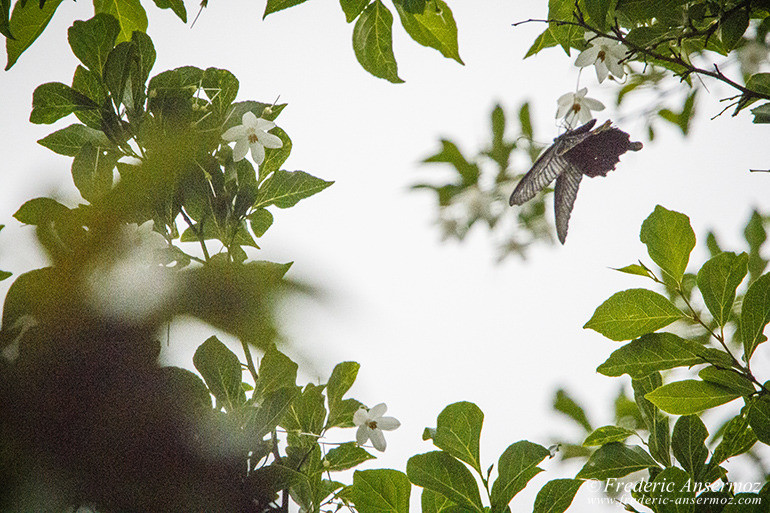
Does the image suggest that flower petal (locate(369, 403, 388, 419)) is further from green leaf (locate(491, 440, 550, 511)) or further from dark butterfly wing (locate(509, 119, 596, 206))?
dark butterfly wing (locate(509, 119, 596, 206))

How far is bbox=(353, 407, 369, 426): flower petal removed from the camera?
0.71m

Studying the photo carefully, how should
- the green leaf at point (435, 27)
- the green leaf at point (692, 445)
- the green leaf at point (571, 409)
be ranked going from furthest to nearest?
the green leaf at point (571, 409) < the green leaf at point (435, 27) < the green leaf at point (692, 445)

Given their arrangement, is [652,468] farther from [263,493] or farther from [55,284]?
[55,284]

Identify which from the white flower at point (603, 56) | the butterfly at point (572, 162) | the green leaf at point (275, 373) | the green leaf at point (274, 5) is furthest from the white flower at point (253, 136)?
the white flower at point (603, 56)

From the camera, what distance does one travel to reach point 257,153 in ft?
2.33

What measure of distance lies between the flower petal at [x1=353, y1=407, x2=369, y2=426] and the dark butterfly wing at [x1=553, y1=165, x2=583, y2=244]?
1.23ft

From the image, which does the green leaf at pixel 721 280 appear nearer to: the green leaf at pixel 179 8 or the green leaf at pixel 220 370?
the green leaf at pixel 220 370


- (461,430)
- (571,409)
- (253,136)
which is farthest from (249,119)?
(571,409)

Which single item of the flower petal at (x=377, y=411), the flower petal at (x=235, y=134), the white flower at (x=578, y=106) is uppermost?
the white flower at (x=578, y=106)

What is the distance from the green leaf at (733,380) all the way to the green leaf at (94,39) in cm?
87

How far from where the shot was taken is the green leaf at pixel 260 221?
2.55 ft

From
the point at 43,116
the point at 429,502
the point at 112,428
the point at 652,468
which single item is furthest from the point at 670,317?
the point at 43,116

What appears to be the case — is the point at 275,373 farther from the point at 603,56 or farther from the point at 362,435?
the point at 603,56

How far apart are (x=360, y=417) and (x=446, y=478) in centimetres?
14
